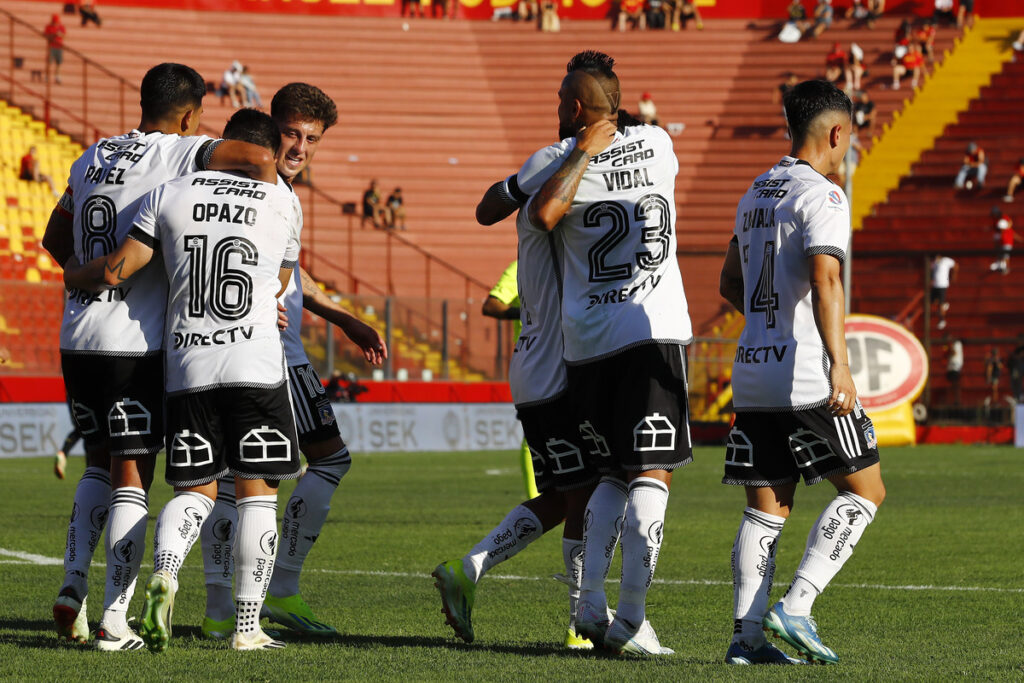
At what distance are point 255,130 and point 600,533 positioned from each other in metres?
2.03

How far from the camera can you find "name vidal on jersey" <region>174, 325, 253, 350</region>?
565 centimetres

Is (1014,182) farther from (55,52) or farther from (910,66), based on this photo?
(55,52)

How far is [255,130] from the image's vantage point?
5.92 meters

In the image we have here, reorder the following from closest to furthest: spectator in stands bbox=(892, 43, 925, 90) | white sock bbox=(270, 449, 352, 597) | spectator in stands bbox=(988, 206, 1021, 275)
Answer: white sock bbox=(270, 449, 352, 597) → spectator in stands bbox=(988, 206, 1021, 275) → spectator in stands bbox=(892, 43, 925, 90)

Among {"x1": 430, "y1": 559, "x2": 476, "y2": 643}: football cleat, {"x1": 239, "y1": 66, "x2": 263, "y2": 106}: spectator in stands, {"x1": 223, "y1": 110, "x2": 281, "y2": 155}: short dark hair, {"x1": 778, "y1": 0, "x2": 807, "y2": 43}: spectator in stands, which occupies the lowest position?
{"x1": 430, "y1": 559, "x2": 476, "y2": 643}: football cleat

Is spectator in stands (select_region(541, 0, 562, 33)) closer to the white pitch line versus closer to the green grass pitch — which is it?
the green grass pitch

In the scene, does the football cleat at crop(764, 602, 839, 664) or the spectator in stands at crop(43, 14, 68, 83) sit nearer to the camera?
the football cleat at crop(764, 602, 839, 664)

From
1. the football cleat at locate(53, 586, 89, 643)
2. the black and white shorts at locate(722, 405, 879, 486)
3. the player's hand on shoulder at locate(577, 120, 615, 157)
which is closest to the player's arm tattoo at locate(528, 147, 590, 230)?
the player's hand on shoulder at locate(577, 120, 615, 157)

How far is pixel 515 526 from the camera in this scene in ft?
20.3

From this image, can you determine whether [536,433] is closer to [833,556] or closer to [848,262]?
[833,556]

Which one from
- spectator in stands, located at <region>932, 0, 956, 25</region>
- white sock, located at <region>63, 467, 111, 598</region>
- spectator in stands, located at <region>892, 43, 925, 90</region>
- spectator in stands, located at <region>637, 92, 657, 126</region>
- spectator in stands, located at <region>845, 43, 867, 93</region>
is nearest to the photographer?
white sock, located at <region>63, 467, 111, 598</region>

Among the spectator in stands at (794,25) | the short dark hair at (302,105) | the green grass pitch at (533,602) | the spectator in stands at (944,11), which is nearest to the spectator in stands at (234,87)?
the spectator in stands at (794,25)

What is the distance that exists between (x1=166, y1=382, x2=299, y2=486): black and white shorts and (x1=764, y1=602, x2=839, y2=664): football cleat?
6.05 feet

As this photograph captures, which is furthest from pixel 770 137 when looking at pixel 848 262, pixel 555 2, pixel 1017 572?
pixel 1017 572
